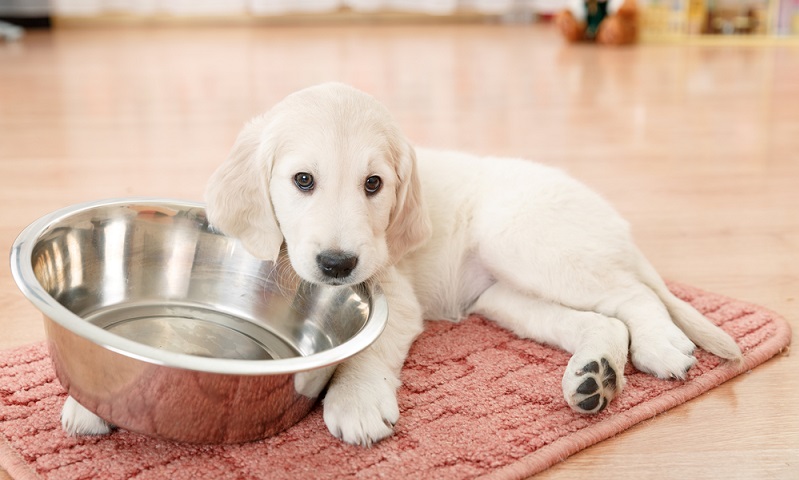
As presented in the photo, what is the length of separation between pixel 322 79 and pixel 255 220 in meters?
3.57

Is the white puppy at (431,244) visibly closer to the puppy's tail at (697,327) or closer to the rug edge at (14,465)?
the puppy's tail at (697,327)

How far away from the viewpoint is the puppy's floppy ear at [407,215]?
6.06ft

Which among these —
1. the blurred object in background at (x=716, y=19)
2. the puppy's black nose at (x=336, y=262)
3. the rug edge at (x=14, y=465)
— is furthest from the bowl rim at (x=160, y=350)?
the blurred object in background at (x=716, y=19)

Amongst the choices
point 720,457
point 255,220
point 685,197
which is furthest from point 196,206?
point 685,197

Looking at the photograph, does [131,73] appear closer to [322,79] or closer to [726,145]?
[322,79]

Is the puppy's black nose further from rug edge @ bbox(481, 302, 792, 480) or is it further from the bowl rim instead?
rug edge @ bbox(481, 302, 792, 480)

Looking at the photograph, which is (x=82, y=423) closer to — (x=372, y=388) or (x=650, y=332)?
(x=372, y=388)

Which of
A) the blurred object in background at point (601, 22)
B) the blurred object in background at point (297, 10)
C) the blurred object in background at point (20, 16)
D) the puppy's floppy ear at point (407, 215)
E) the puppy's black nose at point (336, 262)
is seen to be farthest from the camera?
the blurred object in background at point (297, 10)

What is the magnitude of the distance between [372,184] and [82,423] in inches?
27.5

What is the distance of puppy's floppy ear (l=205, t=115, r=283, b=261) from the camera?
181cm

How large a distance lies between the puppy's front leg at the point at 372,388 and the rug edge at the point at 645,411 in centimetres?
23

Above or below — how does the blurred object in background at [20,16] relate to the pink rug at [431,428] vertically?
above

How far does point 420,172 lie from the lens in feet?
7.18

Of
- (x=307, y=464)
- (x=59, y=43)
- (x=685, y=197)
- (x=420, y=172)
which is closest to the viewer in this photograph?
(x=307, y=464)
